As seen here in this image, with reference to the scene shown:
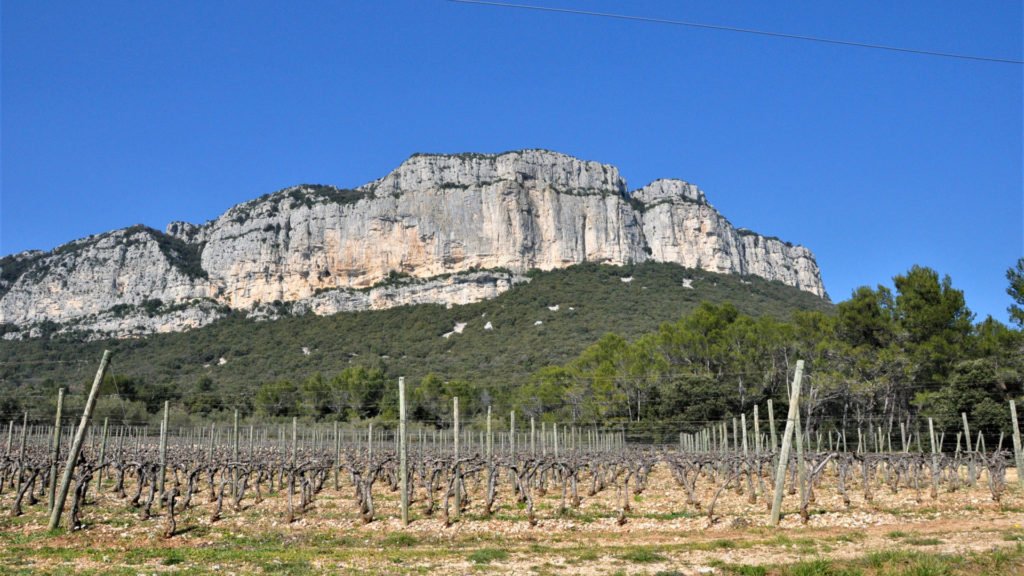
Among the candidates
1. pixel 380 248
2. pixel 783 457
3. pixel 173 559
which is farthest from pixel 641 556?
pixel 380 248

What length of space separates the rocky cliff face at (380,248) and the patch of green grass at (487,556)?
262 feet

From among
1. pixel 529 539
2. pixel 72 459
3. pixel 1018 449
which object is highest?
pixel 72 459

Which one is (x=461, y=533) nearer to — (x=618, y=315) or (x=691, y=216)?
(x=618, y=315)

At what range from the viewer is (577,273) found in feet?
303

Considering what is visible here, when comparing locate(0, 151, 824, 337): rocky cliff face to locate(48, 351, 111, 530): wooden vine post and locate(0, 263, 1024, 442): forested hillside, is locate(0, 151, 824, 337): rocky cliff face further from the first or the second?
locate(48, 351, 111, 530): wooden vine post

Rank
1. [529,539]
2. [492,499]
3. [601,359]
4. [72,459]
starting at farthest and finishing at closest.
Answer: [601,359], [492,499], [72,459], [529,539]

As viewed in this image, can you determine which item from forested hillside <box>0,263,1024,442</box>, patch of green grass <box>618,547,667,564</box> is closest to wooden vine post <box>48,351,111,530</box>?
patch of green grass <box>618,547,667,564</box>

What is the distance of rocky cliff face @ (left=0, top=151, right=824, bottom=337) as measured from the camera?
93938 mm

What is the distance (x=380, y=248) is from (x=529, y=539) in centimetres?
8838

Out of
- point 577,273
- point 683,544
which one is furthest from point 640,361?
point 577,273

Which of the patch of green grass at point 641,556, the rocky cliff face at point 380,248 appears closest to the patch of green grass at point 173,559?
the patch of green grass at point 641,556

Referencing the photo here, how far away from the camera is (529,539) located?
33.8 feet

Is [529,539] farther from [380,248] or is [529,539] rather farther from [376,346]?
[380,248]

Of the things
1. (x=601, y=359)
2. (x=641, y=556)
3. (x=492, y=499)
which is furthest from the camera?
(x=601, y=359)
